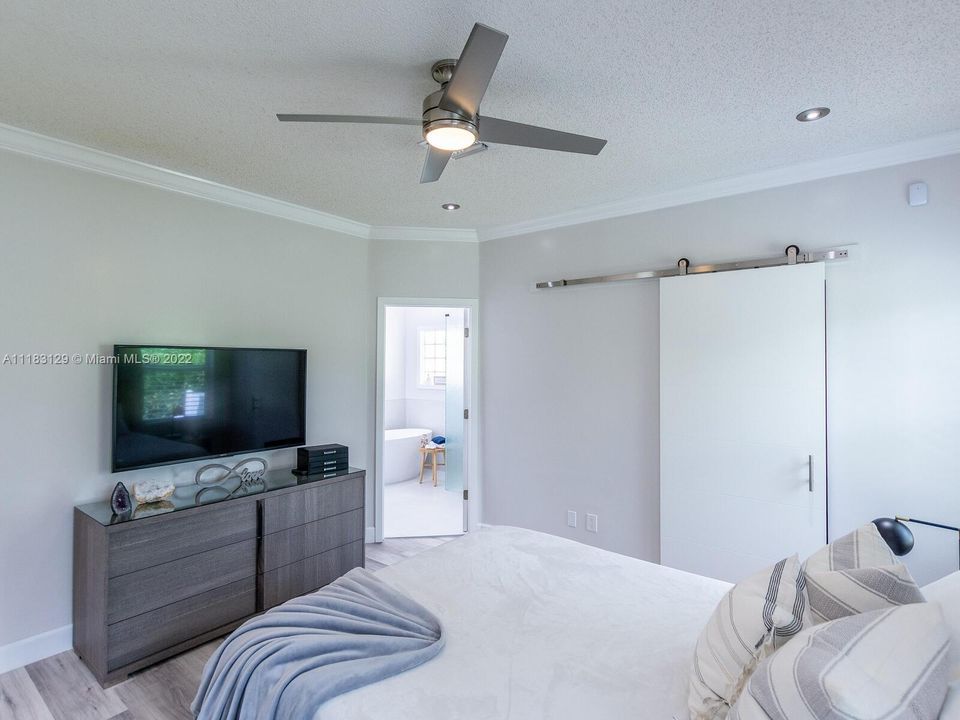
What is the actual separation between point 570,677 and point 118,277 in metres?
2.98

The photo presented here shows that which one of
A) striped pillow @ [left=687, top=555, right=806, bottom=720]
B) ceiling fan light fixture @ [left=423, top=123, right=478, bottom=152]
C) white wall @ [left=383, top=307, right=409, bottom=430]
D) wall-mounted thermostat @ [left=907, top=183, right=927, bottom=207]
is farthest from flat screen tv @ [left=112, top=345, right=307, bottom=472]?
wall-mounted thermostat @ [left=907, top=183, right=927, bottom=207]

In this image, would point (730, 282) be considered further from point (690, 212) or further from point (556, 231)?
point (556, 231)

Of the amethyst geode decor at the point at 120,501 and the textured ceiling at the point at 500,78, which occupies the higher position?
the textured ceiling at the point at 500,78

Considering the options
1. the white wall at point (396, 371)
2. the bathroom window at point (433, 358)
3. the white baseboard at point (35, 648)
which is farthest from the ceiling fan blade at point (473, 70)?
the white wall at point (396, 371)

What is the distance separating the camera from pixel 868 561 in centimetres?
131

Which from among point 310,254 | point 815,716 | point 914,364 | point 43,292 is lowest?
point 815,716

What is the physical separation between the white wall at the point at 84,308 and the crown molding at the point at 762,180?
2.00 meters

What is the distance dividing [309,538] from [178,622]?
0.80 meters

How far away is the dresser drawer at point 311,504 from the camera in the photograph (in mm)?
3010

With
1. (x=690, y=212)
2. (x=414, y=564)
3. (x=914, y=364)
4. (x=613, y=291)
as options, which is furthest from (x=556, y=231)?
(x=414, y=564)

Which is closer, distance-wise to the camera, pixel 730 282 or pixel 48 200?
pixel 48 200

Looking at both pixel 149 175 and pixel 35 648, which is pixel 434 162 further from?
pixel 35 648

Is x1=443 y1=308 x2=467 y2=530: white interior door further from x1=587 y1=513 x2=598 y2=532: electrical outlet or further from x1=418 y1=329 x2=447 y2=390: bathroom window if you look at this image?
x1=587 y1=513 x2=598 y2=532: electrical outlet

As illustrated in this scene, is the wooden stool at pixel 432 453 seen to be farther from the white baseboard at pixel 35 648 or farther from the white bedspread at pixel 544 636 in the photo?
the white baseboard at pixel 35 648
